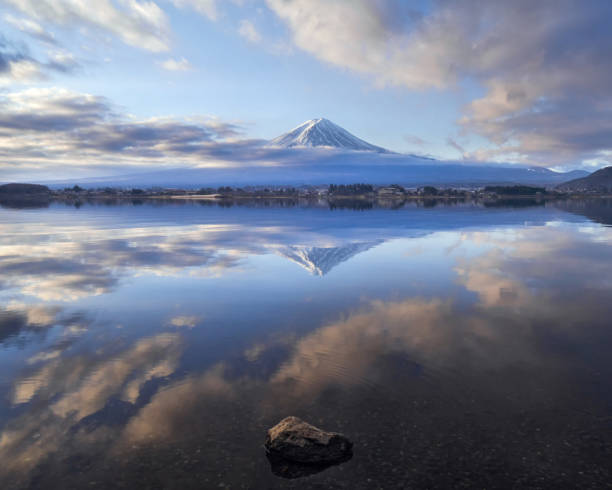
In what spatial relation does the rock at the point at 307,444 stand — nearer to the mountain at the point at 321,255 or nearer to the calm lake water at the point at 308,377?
the calm lake water at the point at 308,377

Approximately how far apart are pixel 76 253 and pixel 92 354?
19.7 metres

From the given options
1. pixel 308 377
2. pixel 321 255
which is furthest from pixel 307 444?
pixel 321 255

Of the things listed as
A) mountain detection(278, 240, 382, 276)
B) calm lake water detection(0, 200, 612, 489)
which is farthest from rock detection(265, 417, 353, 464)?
mountain detection(278, 240, 382, 276)

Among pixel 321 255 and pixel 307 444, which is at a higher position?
pixel 307 444

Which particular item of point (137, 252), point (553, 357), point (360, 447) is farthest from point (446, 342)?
point (137, 252)

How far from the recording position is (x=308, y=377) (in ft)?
32.4

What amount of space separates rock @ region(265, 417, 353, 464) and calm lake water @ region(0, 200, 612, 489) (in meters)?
0.21

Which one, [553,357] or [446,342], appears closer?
[553,357]

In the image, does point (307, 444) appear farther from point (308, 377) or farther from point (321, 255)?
point (321, 255)

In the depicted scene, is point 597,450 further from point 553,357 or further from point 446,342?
point 446,342

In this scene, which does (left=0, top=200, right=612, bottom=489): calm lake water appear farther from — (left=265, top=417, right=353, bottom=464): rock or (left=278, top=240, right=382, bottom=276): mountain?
(left=278, top=240, right=382, bottom=276): mountain

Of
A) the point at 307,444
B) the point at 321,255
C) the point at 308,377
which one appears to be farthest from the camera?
the point at 321,255

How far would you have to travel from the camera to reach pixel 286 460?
720cm

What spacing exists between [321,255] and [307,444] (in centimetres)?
2016
